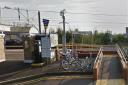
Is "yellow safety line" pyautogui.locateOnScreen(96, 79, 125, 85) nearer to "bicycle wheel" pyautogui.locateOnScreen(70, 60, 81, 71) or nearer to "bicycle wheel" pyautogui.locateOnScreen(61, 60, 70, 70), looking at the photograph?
"bicycle wheel" pyautogui.locateOnScreen(70, 60, 81, 71)

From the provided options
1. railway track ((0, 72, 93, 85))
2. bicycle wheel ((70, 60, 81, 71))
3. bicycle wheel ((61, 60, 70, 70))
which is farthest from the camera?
bicycle wheel ((61, 60, 70, 70))

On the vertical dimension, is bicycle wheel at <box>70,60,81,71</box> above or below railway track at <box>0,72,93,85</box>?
above

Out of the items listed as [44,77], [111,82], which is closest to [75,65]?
[44,77]

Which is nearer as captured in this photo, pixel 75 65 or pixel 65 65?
pixel 75 65

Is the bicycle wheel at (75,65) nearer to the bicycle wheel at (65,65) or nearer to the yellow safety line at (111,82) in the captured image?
the bicycle wheel at (65,65)

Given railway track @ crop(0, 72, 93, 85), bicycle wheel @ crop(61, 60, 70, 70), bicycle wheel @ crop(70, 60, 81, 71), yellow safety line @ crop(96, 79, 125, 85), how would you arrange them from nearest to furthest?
yellow safety line @ crop(96, 79, 125, 85), railway track @ crop(0, 72, 93, 85), bicycle wheel @ crop(70, 60, 81, 71), bicycle wheel @ crop(61, 60, 70, 70)

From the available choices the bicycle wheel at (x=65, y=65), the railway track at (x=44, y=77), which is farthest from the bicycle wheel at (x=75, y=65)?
the railway track at (x=44, y=77)

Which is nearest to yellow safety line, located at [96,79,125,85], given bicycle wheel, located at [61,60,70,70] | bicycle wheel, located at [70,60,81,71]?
bicycle wheel, located at [70,60,81,71]

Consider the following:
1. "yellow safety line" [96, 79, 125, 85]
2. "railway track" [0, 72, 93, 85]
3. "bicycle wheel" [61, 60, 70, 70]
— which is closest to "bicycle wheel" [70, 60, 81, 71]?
"bicycle wheel" [61, 60, 70, 70]

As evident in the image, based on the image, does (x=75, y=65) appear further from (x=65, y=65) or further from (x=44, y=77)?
(x=44, y=77)

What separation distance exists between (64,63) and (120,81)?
5205mm

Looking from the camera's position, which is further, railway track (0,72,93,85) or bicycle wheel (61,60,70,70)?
bicycle wheel (61,60,70,70)

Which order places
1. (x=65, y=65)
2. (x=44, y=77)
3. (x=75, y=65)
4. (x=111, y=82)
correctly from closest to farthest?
(x=111, y=82)
(x=44, y=77)
(x=75, y=65)
(x=65, y=65)

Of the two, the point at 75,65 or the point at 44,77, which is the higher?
the point at 75,65
